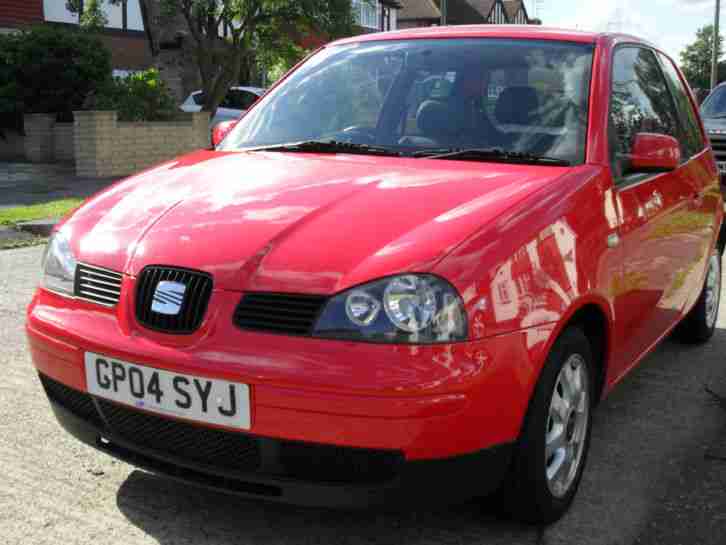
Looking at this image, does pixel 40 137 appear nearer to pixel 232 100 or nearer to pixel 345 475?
pixel 232 100

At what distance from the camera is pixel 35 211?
1084 cm

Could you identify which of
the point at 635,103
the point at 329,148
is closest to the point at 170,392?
the point at 329,148

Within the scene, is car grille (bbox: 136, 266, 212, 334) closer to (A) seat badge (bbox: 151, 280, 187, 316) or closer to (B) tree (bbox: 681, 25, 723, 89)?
(A) seat badge (bbox: 151, 280, 187, 316)

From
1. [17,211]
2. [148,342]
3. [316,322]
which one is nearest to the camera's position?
[316,322]

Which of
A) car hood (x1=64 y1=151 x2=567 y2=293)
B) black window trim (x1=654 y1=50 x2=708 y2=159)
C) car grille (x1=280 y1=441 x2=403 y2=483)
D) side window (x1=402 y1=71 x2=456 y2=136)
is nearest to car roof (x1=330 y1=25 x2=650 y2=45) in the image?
side window (x1=402 y1=71 x2=456 y2=136)

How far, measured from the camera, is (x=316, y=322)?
2598 millimetres

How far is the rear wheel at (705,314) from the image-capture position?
5.42 meters

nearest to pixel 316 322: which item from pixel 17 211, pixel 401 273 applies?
pixel 401 273

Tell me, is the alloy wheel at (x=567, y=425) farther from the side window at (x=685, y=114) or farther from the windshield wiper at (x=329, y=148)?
the side window at (x=685, y=114)

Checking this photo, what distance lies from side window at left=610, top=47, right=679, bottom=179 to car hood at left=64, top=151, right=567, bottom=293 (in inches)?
22.1

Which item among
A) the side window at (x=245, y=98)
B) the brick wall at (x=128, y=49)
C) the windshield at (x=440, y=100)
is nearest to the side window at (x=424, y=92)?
the windshield at (x=440, y=100)

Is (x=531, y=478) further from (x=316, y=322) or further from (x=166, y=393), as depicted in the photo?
(x=166, y=393)

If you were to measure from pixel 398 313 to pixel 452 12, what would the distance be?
7201 centimetres

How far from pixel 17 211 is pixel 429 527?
29.2 feet
